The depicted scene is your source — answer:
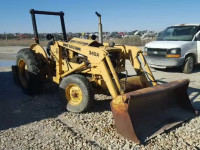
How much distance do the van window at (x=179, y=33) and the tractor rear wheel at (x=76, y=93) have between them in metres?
Answer: 6.33

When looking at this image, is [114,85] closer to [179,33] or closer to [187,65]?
[187,65]

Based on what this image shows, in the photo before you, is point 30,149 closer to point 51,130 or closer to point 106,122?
point 51,130

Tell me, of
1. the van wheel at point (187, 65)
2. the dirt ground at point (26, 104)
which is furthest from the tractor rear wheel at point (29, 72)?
the van wheel at point (187, 65)

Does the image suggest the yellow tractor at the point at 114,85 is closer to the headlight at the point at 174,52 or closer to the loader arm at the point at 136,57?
the loader arm at the point at 136,57

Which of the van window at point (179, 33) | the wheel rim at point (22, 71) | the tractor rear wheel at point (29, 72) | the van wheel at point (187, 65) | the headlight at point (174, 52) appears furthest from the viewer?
the van window at point (179, 33)

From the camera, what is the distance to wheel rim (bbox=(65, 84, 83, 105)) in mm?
5024

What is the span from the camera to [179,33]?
395 inches

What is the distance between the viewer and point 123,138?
155 inches

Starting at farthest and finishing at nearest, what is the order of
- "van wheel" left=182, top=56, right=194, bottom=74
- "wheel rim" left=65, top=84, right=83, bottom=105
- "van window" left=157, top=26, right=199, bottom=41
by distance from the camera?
"van window" left=157, top=26, right=199, bottom=41 < "van wheel" left=182, top=56, right=194, bottom=74 < "wheel rim" left=65, top=84, right=83, bottom=105

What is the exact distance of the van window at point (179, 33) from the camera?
9.66 meters

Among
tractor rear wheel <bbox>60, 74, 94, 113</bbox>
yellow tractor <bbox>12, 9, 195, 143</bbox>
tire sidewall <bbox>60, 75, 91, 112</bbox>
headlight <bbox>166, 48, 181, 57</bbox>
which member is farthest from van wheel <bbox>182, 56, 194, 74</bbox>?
tire sidewall <bbox>60, 75, 91, 112</bbox>

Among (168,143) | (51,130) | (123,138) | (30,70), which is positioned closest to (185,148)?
(168,143)

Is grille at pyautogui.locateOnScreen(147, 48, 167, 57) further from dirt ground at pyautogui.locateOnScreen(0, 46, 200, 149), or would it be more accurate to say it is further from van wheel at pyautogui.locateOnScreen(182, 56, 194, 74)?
dirt ground at pyautogui.locateOnScreen(0, 46, 200, 149)

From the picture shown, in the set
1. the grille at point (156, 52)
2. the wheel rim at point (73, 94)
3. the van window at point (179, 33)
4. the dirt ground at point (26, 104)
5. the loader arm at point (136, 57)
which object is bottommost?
the dirt ground at point (26, 104)
